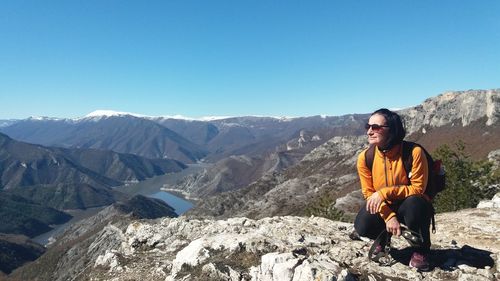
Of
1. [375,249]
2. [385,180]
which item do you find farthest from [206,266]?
[385,180]

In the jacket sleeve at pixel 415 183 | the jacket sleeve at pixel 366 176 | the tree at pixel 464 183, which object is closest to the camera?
the jacket sleeve at pixel 415 183

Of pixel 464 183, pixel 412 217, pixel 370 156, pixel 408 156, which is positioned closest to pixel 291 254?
pixel 412 217

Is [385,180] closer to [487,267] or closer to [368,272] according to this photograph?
[368,272]

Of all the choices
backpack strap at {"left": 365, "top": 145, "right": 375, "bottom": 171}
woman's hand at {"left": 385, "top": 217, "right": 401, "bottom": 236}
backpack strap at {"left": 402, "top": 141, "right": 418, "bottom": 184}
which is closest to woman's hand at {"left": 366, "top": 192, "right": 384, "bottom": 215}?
woman's hand at {"left": 385, "top": 217, "right": 401, "bottom": 236}

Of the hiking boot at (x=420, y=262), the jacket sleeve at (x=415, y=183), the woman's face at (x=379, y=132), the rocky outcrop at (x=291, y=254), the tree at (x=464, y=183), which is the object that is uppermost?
the woman's face at (x=379, y=132)

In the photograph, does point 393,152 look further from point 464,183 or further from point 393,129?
point 464,183

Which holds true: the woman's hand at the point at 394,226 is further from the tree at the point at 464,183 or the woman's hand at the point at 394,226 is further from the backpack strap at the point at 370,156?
the tree at the point at 464,183

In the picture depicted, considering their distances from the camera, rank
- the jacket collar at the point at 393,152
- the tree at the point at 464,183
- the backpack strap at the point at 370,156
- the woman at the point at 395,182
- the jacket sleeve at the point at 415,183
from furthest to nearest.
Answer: the tree at the point at 464,183
the backpack strap at the point at 370,156
the jacket collar at the point at 393,152
the woman at the point at 395,182
the jacket sleeve at the point at 415,183

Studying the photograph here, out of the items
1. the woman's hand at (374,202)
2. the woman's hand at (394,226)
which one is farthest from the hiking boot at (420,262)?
the woman's hand at (374,202)
